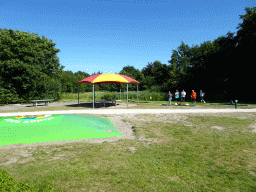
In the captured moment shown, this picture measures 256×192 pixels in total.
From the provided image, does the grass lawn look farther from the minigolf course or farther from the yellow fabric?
the yellow fabric

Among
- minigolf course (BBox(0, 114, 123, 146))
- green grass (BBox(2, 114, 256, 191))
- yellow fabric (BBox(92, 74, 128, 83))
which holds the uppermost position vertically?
yellow fabric (BBox(92, 74, 128, 83))

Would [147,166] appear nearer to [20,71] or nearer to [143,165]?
[143,165]

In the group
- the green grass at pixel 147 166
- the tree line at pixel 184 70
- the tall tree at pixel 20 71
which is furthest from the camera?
the tree line at pixel 184 70

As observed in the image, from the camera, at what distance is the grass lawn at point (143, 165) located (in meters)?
3.36

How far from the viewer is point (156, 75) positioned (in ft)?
163

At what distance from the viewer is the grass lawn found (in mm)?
3361

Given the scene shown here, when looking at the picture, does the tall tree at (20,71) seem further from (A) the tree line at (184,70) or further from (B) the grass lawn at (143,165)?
(B) the grass lawn at (143,165)

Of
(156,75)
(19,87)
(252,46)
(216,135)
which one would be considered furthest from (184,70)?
(216,135)

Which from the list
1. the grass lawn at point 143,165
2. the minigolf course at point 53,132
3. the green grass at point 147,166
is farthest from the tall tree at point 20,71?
the green grass at point 147,166

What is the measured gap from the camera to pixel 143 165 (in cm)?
425

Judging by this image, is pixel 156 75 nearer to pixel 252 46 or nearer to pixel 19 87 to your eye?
pixel 252 46

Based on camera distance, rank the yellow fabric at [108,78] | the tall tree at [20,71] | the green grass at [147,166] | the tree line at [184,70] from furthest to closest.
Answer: the tree line at [184,70] → the tall tree at [20,71] → the yellow fabric at [108,78] → the green grass at [147,166]

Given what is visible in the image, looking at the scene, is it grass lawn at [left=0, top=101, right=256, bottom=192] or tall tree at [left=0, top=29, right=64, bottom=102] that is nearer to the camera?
grass lawn at [left=0, top=101, right=256, bottom=192]

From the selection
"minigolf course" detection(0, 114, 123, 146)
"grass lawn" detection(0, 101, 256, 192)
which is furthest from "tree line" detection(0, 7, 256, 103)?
"grass lawn" detection(0, 101, 256, 192)
